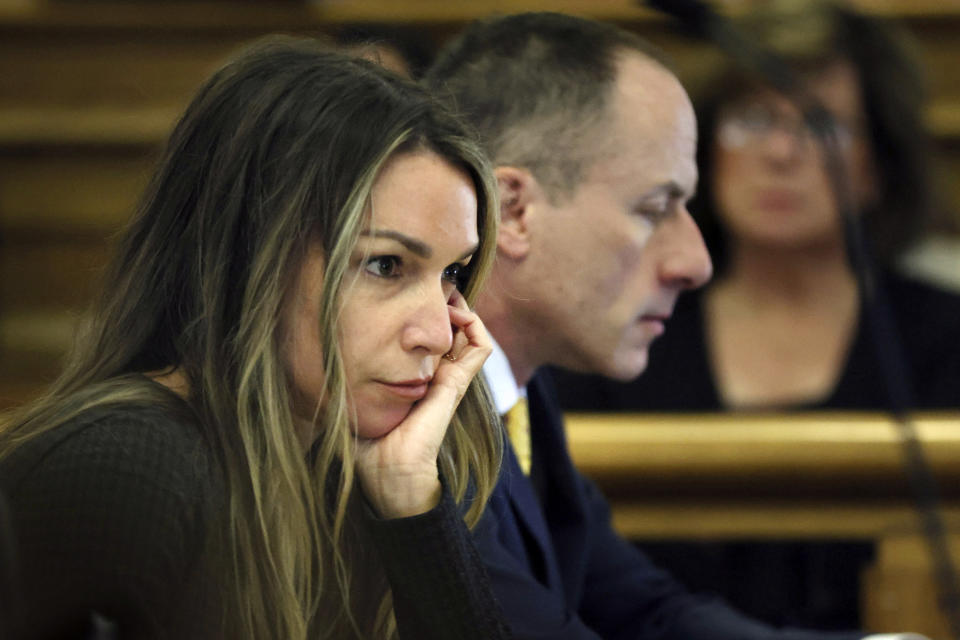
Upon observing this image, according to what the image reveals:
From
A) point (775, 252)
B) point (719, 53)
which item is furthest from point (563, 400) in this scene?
point (719, 53)

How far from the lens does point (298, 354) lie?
84cm

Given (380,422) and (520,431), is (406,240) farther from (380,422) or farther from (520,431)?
(520,431)

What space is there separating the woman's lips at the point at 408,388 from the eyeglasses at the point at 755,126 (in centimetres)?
115

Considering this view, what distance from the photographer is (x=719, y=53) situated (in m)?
2.11

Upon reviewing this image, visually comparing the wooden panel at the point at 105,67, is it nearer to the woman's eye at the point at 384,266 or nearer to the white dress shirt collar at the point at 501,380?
the white dress shirt collar at the point at 501,380

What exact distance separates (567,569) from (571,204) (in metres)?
0.33

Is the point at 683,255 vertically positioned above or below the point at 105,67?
above

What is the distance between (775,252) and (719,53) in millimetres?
331

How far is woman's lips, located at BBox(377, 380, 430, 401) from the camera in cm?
86

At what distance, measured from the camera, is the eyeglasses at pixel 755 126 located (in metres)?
1.95

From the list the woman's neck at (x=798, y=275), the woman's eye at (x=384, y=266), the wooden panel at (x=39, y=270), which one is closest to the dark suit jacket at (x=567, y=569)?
the woman's eye at (x=384, y=266)

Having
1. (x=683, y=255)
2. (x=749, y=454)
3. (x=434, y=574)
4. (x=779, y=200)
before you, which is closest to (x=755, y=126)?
(x=779, y=200)

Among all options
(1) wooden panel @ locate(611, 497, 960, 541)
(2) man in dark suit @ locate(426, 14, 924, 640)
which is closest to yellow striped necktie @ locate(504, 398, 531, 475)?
(2) man in dark suit @ locate(426, 14, 924, 640)

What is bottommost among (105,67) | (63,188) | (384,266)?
(63,188)
